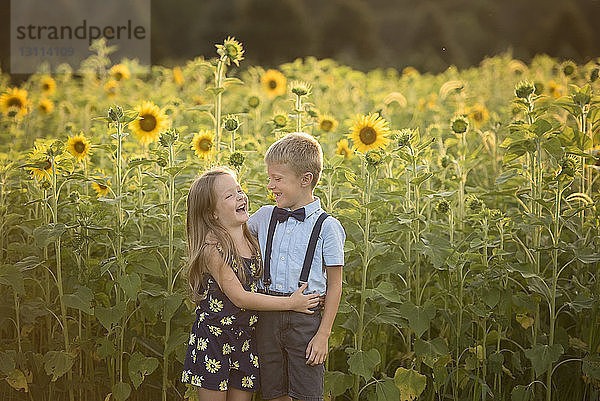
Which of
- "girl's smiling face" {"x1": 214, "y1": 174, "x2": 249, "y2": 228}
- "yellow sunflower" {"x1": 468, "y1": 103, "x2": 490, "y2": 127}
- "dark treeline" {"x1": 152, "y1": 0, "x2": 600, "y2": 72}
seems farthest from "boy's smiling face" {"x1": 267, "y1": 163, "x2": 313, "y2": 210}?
"dark treeline" {"x1": 152, "y1": 0, "x2": 600, "y2": 72}

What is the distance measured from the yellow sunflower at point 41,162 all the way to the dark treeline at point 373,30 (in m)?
13.0

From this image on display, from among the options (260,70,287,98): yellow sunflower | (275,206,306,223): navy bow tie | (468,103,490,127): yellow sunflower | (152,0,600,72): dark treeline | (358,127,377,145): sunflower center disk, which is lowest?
(275,206,306,223): navy bow tie

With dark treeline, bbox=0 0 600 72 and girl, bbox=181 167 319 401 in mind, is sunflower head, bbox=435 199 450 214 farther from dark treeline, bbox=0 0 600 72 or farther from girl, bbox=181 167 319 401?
dark treeline, bbox=0 0 600 72

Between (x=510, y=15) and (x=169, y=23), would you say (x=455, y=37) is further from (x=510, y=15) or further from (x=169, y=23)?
(x=169, y=23)

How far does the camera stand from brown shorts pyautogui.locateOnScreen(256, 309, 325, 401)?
2.59 metres

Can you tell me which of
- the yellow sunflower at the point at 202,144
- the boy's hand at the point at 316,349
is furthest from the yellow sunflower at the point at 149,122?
the boy's hand at the point at 316,349

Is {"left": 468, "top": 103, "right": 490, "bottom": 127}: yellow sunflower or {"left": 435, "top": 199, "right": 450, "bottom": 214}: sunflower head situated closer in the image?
{"left": 435, "top": 199, "right": 450, "bottom": 214}: sunflower head

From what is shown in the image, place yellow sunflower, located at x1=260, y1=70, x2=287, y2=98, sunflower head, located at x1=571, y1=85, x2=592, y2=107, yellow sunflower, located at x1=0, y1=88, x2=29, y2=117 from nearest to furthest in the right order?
Answer: 1. sunflower head, located at x1=571, y1=85, x2=592, y2=107
2. yellow sunflower, located at x1=0, y1=88, x2=29, y2=117
3. yellow sunflower, located at x1=260, y1=70, x2=287, y2=98

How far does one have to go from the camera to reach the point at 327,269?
8.57 ft

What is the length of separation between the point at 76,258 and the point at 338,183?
1.14 m

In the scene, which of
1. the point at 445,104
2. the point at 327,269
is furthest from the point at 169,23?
the point at 327,269

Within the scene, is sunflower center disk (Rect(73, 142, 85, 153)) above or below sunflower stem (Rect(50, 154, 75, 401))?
above

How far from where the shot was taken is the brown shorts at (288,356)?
2.59 m

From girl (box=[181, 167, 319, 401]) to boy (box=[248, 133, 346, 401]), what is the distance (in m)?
0.05
